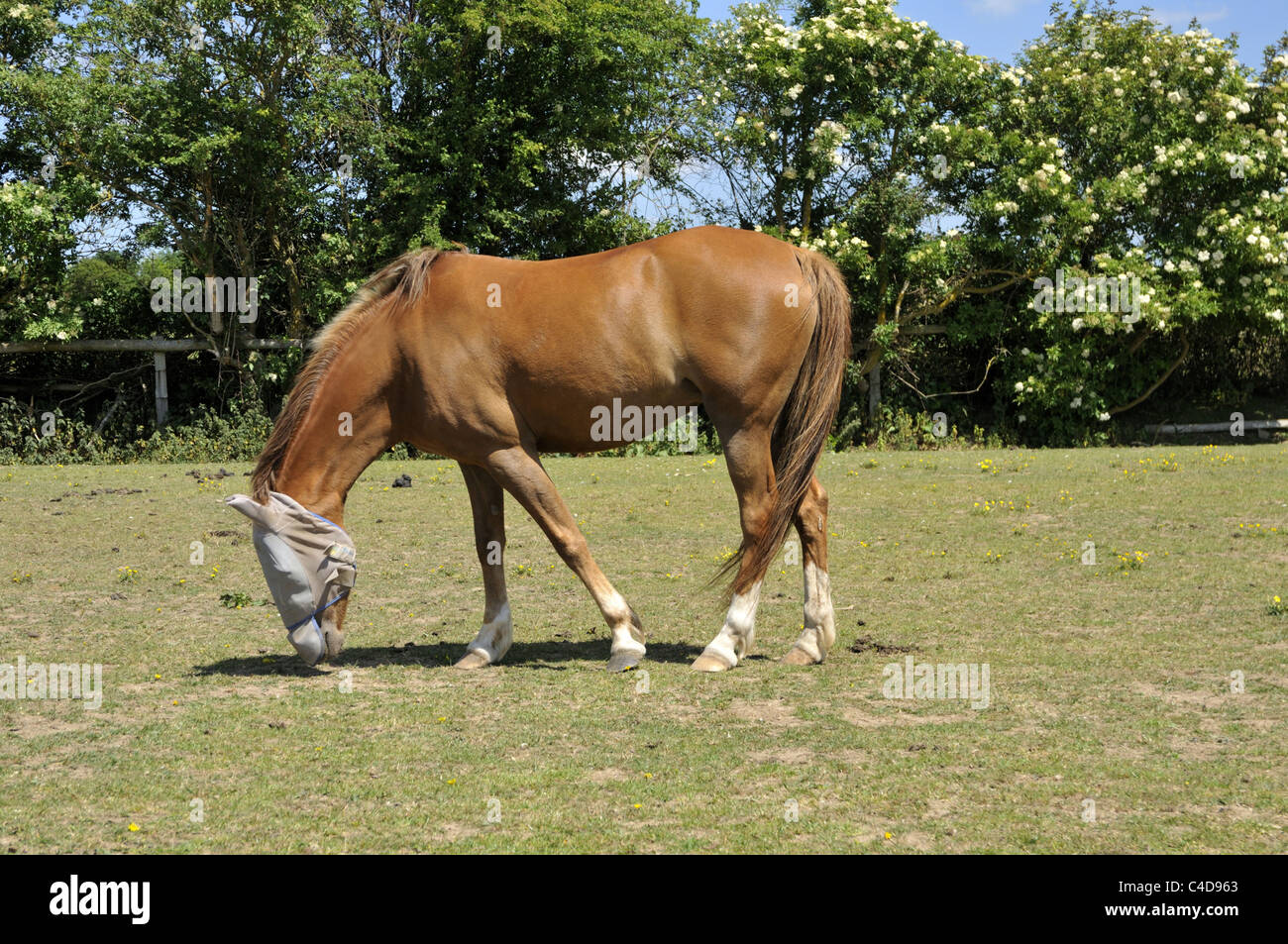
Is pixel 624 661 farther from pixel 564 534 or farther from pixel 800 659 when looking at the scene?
pixel 800 659

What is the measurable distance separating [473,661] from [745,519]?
1921 millimetres

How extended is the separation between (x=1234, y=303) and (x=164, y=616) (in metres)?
19.1

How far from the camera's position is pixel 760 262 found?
7.17 meters

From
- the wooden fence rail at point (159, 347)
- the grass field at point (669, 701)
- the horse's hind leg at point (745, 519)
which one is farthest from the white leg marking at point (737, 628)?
the wooden fence rail at point (159, 347)

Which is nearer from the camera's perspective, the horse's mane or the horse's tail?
the horse's mane

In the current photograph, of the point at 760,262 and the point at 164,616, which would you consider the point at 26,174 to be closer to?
the point at 164,616

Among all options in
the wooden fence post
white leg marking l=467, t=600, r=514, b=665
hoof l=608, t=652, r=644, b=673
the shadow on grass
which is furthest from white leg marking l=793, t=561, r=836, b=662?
the wooden fence post

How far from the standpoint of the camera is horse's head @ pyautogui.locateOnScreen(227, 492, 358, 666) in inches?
266

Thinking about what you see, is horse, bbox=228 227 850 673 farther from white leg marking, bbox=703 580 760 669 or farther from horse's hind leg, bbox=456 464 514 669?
horse's hind leg, bbox=456 464 514 669

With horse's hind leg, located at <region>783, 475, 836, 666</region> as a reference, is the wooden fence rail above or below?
above

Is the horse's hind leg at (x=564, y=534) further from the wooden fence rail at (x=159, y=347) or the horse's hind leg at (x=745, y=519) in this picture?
the wooden fence rail at (x=159, y=347)

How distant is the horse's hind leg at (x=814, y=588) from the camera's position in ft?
24.1

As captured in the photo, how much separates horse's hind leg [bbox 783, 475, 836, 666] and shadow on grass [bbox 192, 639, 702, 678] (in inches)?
29.5

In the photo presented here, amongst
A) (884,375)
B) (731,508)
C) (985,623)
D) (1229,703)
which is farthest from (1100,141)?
(1229,703)
